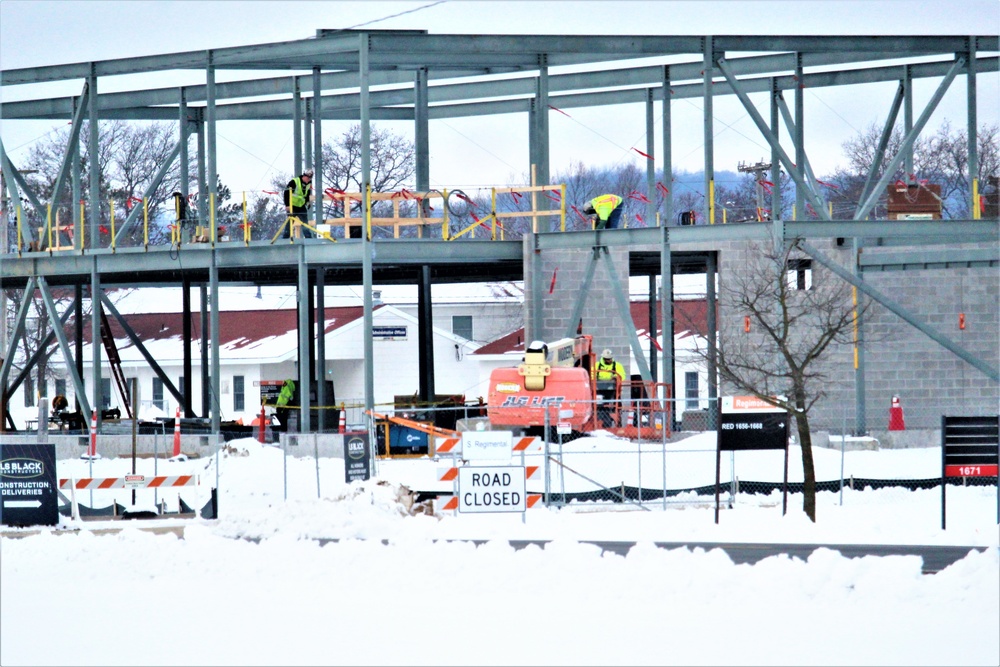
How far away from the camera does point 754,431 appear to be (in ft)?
62.1

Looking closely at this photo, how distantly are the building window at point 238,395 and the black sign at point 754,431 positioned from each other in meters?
34.0

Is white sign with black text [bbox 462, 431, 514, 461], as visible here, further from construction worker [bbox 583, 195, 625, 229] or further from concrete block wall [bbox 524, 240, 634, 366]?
construction worker [bbox 583, 195, 625, 229]

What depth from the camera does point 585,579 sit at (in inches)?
532

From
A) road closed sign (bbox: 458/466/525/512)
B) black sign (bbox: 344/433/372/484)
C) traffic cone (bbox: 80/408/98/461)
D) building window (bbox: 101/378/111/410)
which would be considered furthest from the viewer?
building window (bbox: 101/378/111/410)

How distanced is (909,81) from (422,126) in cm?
1344

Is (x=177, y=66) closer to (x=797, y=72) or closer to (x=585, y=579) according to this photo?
(x=797, y=72)

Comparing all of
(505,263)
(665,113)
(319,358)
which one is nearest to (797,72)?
(665,113)

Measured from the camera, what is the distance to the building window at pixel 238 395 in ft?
164

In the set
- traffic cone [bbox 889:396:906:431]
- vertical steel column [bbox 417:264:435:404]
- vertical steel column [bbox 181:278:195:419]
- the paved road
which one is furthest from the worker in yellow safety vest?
vertical steel column [bbox 181:278:195:419]

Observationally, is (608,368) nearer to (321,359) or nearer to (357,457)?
(357,457)

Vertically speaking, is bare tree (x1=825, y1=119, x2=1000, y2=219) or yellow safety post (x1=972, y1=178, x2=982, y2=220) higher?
bare tree (x1=825, y1=119, x2=1000, y2=219)

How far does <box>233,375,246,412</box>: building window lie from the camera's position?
164 ft

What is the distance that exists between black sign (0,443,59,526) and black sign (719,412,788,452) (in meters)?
10.2

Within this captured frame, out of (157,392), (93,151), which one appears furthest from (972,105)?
(157,392)
